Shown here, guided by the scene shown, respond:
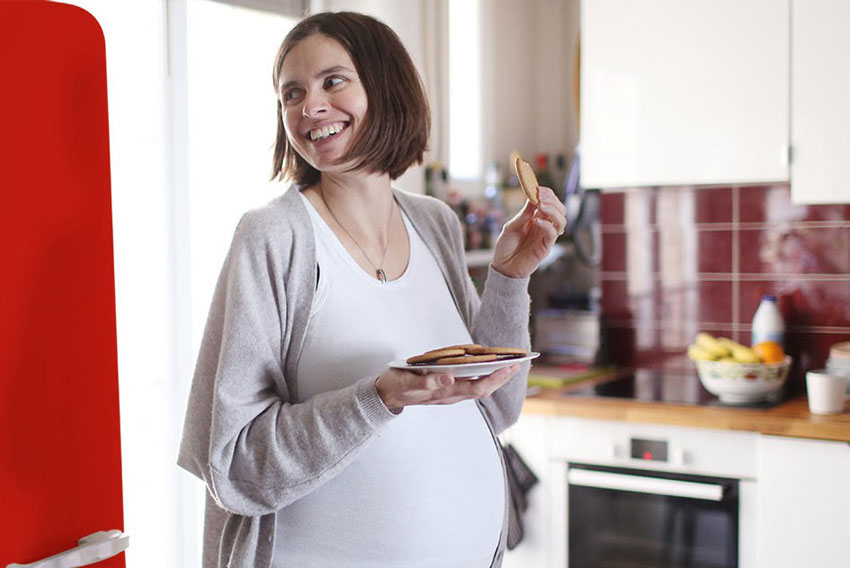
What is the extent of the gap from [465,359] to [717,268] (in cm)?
190

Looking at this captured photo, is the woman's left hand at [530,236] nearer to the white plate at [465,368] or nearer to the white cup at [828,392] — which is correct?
the white plate at [465,368]

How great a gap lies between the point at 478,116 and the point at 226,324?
2.29 m

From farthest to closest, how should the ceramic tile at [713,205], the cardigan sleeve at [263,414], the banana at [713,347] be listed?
the ceramic tile at [713,205], the banana at [713,347], the cardigan sleeve at [263,414]

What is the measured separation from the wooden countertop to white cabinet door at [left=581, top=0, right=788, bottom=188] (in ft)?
2.02

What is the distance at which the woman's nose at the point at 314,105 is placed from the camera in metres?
1.25

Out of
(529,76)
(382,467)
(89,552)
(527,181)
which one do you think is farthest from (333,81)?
(529,76)

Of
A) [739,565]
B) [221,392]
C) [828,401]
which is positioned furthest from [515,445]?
[221,392]

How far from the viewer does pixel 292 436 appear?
1181mm

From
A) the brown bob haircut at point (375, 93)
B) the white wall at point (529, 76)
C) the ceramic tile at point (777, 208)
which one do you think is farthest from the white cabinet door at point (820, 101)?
the brown bob haircut at point (375, 93)

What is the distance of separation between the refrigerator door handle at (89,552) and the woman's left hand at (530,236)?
682mm

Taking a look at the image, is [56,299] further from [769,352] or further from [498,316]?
[769,352]

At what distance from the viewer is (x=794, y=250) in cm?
271

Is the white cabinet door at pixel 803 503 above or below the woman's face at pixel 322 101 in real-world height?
below

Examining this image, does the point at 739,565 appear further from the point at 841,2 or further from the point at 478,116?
the point at 478,116
